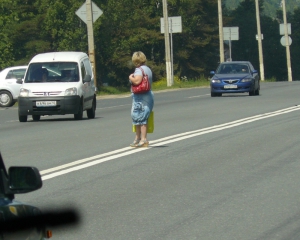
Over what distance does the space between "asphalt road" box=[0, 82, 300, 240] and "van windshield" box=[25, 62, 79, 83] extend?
3043mm

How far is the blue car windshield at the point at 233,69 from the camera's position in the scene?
1513 inches

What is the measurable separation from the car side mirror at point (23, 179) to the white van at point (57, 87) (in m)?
19.3

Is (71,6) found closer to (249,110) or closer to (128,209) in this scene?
(249,110)

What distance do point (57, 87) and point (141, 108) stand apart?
338 inches

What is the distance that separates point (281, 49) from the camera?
147750mm

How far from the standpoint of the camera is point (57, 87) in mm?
23297

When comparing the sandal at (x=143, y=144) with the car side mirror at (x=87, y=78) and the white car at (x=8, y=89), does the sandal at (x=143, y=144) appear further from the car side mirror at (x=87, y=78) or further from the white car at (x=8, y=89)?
the white car at (x=8, y=89)

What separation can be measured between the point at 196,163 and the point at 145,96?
111 inches

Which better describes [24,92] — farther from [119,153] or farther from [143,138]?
[119,153]

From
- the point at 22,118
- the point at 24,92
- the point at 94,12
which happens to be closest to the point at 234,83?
the point at 94,12

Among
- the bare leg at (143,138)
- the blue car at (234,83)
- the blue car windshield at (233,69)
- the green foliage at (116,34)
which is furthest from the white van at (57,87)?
the green foliage at (116,34)

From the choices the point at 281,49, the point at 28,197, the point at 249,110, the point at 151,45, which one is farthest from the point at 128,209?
the point at 281,49

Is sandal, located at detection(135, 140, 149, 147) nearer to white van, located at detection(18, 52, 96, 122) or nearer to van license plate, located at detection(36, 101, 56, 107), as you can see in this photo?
white van, located at detection(18, 52, 96, 122)

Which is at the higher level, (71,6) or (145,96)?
(71,6)
